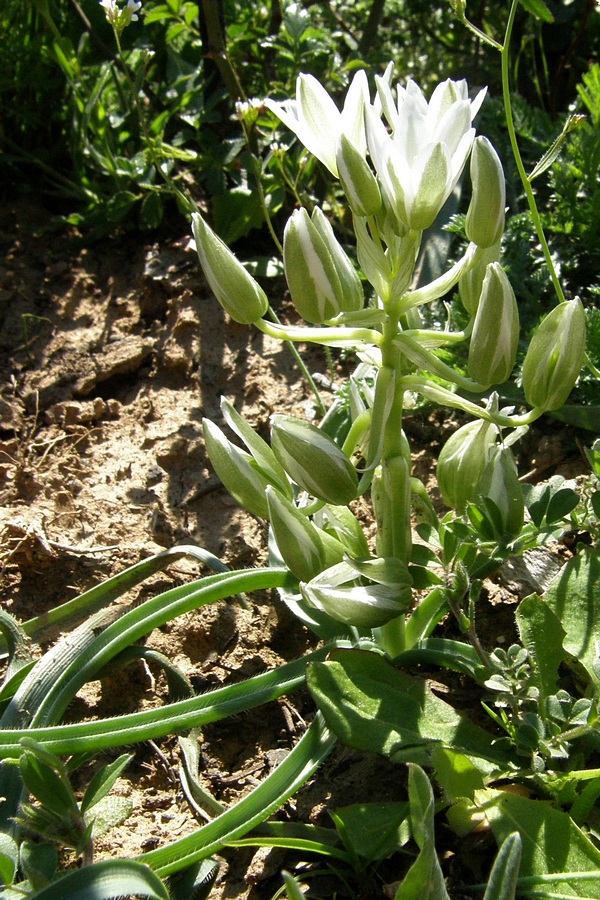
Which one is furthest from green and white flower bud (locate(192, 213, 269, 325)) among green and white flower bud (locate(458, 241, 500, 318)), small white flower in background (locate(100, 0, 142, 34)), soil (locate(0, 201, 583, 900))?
small white flower in background (locate(100, 0, 142, 34))

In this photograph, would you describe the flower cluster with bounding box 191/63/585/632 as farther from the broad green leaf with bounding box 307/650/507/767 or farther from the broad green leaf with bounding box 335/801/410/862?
the broad green leaf with bounding box 335/801/410/862

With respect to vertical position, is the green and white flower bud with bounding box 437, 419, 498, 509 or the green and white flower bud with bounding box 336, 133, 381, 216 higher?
the green and white flower bud with bounding box 336, 133, 381, 216

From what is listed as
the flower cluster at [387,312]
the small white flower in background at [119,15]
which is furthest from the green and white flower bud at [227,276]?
the small white flower in background at [119,15]

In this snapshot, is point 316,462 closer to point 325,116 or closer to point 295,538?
point 295,538

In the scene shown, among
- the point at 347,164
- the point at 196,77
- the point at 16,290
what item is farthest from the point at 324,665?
the point at 196,77

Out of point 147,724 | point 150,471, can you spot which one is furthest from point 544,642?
point 150,471

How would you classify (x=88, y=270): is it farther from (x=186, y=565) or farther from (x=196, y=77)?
(x=186, y=565)
